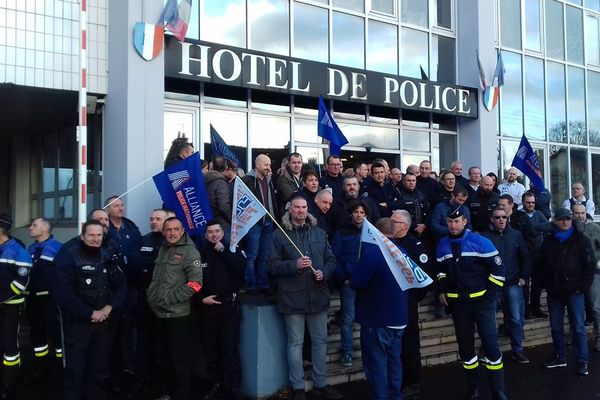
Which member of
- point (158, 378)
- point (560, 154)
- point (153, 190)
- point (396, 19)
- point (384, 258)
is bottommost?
point (158, 378)

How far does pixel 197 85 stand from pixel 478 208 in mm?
4990

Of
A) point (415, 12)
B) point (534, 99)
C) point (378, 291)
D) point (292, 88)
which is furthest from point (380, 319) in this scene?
point (534, 99)

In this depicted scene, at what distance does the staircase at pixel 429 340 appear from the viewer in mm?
6879

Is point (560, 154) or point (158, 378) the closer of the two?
point (158, 378)

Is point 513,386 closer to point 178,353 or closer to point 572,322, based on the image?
point 572,322

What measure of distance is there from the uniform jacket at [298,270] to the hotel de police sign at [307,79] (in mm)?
4208

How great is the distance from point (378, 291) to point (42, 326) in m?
3.99

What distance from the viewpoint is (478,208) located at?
29.2 feet

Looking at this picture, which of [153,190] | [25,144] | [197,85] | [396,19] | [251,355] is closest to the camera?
[251,355]

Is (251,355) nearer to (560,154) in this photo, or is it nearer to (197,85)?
(197,85)

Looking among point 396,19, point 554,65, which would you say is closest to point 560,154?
point 554,65

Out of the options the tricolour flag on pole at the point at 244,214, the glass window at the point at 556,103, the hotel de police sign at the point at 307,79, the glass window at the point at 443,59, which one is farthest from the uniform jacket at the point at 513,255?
the glass window at the point at 556,103

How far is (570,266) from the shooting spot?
754 centimetres

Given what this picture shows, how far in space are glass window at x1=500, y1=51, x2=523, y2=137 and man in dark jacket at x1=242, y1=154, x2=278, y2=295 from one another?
9346 millimetres
